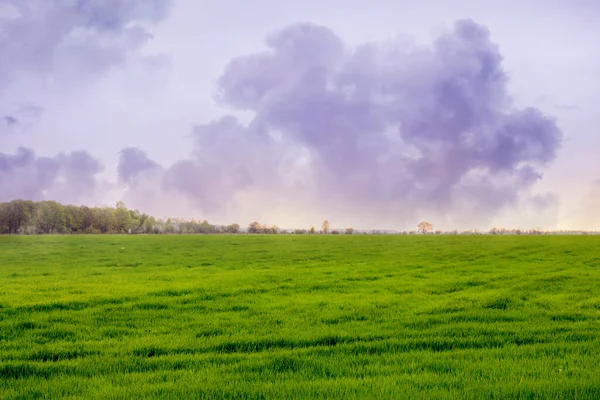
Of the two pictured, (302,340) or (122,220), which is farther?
(122,220)

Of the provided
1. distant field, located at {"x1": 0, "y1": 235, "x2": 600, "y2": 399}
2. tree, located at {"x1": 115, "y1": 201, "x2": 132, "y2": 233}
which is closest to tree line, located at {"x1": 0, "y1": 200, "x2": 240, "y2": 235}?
tree, located at {"x1": 115, "y1": 201, "x2": 132, "y2": 233}

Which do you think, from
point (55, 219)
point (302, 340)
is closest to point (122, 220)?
point (55, 219)

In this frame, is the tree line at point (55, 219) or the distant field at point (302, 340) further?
the tree line at point (55, 219)

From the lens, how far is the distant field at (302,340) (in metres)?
7.33

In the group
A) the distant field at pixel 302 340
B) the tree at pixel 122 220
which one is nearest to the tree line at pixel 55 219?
→ the tree at pixel 122 220

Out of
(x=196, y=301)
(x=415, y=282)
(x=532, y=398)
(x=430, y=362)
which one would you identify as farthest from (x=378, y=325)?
(x=415, y=282)

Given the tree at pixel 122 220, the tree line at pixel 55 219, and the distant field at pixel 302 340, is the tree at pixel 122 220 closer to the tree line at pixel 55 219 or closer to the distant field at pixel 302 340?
the tree line at pixel 55 219

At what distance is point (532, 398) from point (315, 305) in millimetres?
8802

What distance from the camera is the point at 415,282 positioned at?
830 inches

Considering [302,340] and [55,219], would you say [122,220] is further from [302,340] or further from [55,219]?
[302,340]

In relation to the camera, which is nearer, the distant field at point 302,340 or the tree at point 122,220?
the distant field at point 302,340

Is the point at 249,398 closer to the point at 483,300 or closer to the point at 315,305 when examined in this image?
the point at 315,305

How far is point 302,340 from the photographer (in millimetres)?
10391

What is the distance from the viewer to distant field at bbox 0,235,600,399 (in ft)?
24.1
